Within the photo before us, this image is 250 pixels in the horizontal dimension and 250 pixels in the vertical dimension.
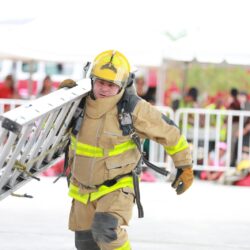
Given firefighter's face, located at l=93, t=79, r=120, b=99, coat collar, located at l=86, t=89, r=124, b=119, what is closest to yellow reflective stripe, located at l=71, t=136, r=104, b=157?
coat collar, located at l=86, t=89, r=124, b=119

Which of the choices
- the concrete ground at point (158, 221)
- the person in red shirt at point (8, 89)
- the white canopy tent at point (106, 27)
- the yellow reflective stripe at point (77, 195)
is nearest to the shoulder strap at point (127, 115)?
the yellow reflective stripe at point (77, 195)

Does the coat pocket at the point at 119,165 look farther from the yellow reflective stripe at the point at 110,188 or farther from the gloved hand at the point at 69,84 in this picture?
the gloved hand at the point at 69,84

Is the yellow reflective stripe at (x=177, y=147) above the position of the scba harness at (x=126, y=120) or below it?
below

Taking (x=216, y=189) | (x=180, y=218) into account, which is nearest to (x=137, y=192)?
(x=180, y=218)

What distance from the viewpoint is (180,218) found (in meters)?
8.84

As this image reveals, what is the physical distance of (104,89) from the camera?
5.26 meters

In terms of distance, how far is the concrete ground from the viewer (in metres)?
7.37

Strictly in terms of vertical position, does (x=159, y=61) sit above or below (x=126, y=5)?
below

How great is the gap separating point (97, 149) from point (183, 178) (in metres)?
0.57

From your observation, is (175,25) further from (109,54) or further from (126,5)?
(109,54)

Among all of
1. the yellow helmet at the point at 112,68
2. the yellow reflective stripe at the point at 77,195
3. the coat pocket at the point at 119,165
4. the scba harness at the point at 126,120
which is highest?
the yellow helmet at the point at 112,68

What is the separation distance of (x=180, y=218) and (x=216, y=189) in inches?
111

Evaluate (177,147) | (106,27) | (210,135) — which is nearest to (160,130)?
(177,147)

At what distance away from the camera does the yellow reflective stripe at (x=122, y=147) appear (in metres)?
5.26
